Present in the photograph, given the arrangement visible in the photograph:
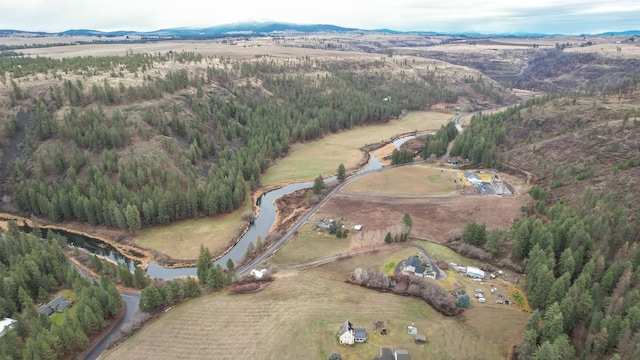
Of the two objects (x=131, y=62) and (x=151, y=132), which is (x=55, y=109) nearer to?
(x=151, y=132)

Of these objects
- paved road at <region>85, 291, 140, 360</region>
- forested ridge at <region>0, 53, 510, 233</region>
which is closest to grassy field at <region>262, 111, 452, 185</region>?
forested ridge at <region>0, 53, 510, 233</region>

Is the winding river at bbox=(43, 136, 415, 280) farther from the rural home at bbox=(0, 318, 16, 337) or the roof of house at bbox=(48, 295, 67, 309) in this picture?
the rural home at bbox=(0, 318, 16, 337)

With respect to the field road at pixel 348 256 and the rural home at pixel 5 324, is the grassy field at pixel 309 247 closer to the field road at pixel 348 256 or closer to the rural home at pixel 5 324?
the field road at pixel 348 256

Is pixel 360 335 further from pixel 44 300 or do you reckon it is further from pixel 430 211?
pixel 44 300

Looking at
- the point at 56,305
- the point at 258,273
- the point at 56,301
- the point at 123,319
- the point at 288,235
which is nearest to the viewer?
the point at 123,319

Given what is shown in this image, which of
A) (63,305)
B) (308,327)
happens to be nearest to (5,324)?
(63,305)

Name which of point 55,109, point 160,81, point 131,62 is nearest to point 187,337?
point 55,109
